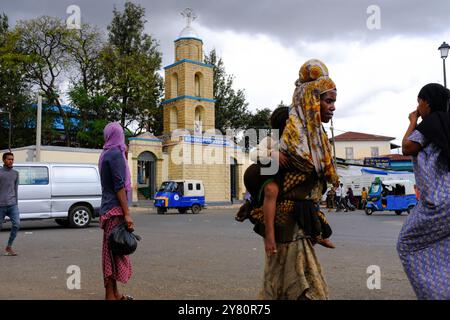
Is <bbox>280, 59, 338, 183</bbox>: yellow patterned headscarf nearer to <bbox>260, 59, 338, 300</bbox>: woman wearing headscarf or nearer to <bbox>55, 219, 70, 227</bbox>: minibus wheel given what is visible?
<bbox>260, 59, 338, 300</bbox>: woman wearing headscarf

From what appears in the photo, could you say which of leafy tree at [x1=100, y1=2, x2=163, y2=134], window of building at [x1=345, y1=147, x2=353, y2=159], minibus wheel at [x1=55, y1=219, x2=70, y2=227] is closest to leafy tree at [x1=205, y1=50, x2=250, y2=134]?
leafy tree at [x1=100, y1=2, x2=163, y2=134]

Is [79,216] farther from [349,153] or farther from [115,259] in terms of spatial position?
[349,153]

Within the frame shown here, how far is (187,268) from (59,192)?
8.28m

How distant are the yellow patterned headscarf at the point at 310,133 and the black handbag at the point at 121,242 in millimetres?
2038

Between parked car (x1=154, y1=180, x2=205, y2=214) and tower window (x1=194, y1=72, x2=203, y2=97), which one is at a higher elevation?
tower window (x1=194, y1=72, x2=203, y2=97)

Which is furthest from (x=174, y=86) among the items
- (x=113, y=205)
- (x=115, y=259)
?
(x=115, y=259)

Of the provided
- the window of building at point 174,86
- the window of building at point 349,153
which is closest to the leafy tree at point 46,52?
the window of building at point 174,86

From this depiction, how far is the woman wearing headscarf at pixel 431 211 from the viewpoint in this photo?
3139 mm

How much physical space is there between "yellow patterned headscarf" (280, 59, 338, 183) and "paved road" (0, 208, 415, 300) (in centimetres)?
217

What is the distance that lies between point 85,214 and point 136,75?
2225cm

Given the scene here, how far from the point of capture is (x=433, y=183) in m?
3.24

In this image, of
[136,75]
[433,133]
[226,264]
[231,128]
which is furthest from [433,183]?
[231,128]

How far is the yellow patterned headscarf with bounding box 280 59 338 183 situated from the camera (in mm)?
2963
